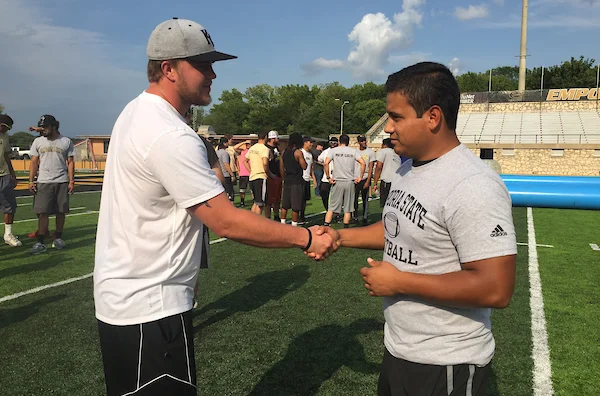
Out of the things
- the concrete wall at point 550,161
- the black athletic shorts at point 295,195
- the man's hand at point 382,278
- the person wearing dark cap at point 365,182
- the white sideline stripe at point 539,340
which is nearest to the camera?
the man's hand at point 382,278

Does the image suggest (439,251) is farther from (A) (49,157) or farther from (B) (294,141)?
(B) (294,141)

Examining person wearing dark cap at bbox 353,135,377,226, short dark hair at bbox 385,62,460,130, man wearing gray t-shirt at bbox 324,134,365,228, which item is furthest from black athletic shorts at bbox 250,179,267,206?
short dark hair at bbox 385,62,460,130

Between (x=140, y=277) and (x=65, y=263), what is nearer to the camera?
(x=140, y=277)

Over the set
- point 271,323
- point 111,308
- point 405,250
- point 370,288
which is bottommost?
point 271,323

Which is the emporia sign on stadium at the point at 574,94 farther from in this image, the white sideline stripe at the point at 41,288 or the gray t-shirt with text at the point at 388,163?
the white sideline stripe at the point at 41,288

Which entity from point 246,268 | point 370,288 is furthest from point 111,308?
point 246,268

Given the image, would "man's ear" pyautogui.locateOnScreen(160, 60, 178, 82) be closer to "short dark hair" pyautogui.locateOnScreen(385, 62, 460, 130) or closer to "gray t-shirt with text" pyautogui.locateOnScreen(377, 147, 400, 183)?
"short dark hair" pyautogui.locateOnScreen(385, 62, 460, 130)

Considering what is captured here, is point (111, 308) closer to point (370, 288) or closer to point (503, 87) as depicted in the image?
point (370, 288)

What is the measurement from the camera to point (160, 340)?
1.91 m

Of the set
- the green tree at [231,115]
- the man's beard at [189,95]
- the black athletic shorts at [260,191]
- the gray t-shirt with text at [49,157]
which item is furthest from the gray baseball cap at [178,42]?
the green tree at [231,115]

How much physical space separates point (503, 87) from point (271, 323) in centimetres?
8860

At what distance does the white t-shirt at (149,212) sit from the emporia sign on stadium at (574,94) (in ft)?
186

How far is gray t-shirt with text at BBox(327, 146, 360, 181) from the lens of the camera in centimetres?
1055

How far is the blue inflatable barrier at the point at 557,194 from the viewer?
14.0 metres
